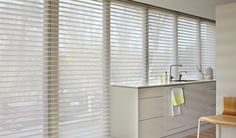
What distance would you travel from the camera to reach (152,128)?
12.6ft

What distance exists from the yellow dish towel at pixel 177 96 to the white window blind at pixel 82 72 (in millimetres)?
1037

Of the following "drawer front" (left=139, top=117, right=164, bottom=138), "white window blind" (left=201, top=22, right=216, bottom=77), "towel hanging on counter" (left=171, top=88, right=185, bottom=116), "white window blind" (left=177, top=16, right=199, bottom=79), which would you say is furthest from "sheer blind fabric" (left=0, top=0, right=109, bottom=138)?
"white window blind" (left=201, top=22, right=216, bottom=77)

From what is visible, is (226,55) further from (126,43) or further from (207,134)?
(207,134)

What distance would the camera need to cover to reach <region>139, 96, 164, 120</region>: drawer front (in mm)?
3685

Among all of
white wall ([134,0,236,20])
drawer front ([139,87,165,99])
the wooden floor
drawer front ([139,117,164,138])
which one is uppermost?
white wall ([134,0,236,20])

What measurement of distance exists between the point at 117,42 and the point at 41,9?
1.29 metres

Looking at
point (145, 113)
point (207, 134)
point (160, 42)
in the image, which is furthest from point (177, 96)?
point (160, 42)

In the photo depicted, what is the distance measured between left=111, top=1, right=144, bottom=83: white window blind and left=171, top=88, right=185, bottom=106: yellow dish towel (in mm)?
589

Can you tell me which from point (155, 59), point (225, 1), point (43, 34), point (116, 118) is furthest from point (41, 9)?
point (225, 1)

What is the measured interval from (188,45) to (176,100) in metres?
1.73

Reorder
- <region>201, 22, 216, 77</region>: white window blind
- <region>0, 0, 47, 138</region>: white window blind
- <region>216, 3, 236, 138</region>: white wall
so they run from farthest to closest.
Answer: <region>201, 22, 216, 77</region>: white window blind → <region>216, 3, 236, 138</region>: white wall → <region>0, 0, 47, 138</region>: white window blind

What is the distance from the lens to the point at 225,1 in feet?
14.3

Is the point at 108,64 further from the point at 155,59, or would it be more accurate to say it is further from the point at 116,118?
the point at 155,59

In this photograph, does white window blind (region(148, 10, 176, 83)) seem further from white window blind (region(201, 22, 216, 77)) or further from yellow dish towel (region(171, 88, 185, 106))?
white window blind (region(201, 22, 216, 77))
